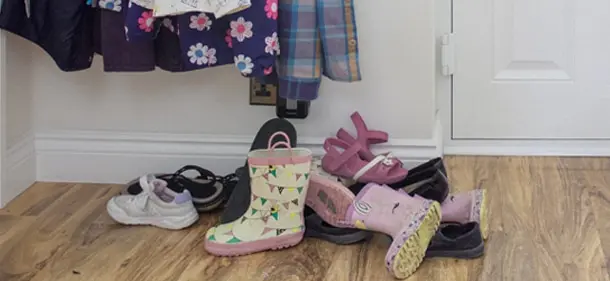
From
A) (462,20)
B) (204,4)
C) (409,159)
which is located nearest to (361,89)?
(409,159)

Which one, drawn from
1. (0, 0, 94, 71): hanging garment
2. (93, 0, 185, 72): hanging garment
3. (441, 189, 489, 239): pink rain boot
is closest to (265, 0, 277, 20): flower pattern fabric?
(93, 0, 185, 72): hanging garment

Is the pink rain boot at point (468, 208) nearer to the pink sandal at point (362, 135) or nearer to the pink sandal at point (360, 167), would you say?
the pink sandal at point (360, 167)

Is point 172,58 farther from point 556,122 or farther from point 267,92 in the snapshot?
point 556,122

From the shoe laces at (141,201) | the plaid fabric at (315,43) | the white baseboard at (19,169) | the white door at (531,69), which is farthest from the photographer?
the white door at (531,69)

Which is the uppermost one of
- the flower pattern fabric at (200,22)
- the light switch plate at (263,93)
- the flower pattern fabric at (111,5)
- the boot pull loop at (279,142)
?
the flower pattern fabric at (111,5)

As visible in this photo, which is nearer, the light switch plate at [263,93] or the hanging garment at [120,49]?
the hanging garment at [120,49]

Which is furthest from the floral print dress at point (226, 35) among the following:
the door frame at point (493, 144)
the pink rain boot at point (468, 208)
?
the door frame at point (493, 144)

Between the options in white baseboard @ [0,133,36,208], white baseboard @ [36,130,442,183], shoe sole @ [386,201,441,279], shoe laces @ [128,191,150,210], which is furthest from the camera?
white baseboard @ [36,130,442,183]

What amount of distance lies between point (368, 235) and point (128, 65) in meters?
0.65

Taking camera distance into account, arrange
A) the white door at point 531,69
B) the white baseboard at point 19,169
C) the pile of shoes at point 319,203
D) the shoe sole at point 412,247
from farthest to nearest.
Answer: the white door at point 531,69 → the white baseboard at point 19,169 → the pile of shoes at point 319,203 → the shoe sole at point 412,247

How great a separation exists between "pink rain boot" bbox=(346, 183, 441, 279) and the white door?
0.68 meters

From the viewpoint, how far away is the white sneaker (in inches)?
75.2

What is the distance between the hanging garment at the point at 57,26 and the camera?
1907 millimetres

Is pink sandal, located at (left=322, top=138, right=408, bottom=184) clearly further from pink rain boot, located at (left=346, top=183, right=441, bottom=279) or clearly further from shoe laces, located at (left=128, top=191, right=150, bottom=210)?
shoe laces, located at (left=128, top=191, right=150, bottom=210)
